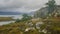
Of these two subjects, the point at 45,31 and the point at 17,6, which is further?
the point at 17,6

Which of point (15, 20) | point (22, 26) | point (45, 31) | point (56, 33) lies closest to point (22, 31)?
point (22, 26)

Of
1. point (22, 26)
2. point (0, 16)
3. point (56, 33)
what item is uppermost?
point (0, 16)

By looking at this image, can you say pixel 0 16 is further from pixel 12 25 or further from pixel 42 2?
pixel 42 2

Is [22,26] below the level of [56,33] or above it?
above

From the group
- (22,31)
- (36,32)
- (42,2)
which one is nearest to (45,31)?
(36,32)

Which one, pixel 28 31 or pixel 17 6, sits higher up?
pixel 17 6

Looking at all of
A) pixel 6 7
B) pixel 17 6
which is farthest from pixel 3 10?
pixel 17 6

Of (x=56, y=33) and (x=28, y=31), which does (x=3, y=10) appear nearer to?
(x=28, y=31)

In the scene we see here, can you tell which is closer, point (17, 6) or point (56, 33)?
point (56, 33)
